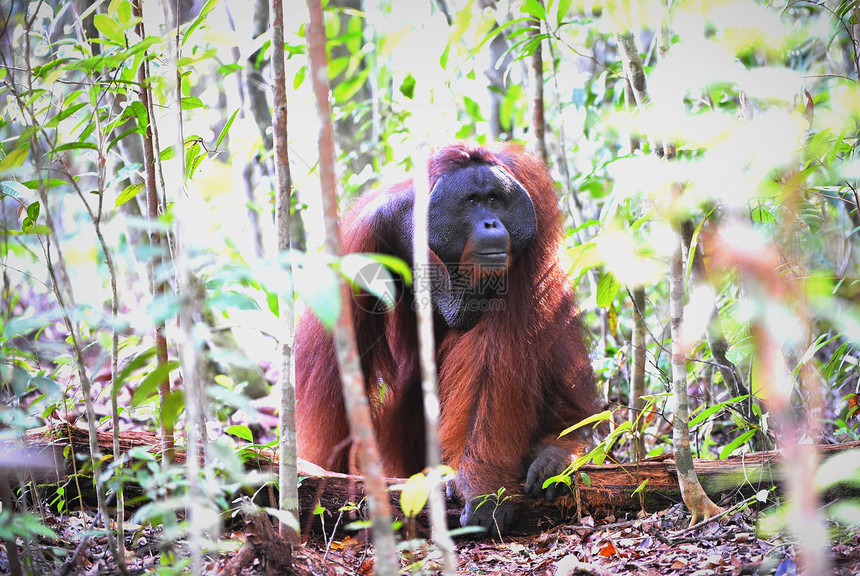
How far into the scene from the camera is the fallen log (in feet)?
8.73

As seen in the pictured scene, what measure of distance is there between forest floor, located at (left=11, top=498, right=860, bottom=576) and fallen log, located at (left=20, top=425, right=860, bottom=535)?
0.08 meters

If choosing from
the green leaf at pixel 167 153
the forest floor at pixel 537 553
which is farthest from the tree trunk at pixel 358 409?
the green leaf at pixel 167 153

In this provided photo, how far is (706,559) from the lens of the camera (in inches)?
82.9

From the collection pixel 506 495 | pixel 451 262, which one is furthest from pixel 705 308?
pixel 451 262

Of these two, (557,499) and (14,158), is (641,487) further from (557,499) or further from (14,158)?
(14,158)

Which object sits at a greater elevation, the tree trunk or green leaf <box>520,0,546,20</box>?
green leaf <box>520,0,546,20</box>

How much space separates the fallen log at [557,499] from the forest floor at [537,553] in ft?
0.27

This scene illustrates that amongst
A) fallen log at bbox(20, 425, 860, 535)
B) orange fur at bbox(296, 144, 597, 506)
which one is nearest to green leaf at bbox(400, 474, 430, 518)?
fallen log at bbox(20, 425, 860, 535)

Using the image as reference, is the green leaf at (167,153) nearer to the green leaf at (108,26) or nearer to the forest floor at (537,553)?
the green leaf at (108,26)

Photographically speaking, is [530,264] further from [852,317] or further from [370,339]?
[852,317]

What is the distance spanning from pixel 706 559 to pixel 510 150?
7.67ft

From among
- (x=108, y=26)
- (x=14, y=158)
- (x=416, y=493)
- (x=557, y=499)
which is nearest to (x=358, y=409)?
(x=416, y=493)

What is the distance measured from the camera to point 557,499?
285 centimetres

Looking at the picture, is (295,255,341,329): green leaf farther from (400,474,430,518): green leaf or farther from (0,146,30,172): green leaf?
(0,146,30,172): green leaf
